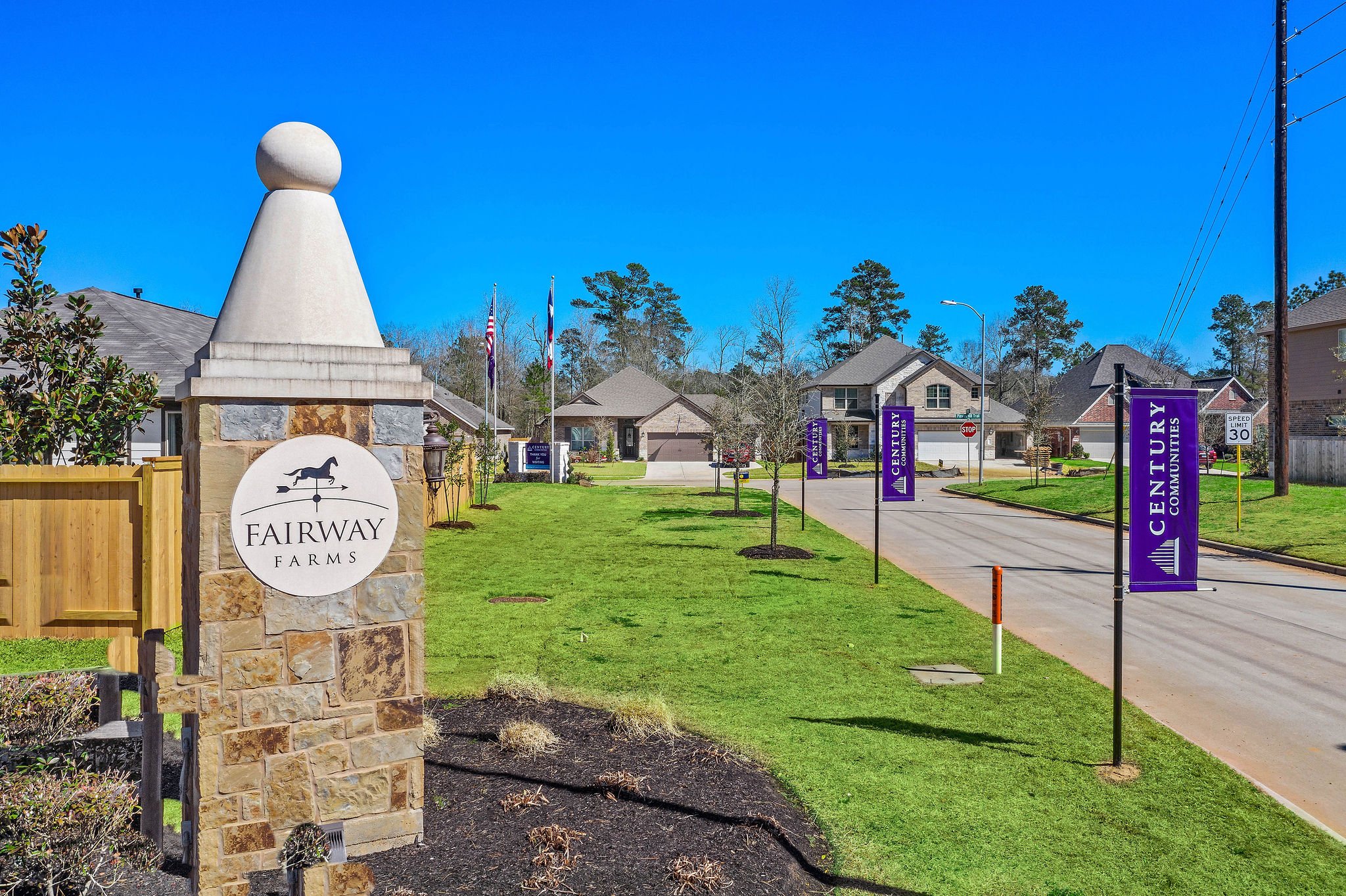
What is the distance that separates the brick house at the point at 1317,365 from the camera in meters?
33.1

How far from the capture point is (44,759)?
197 inches

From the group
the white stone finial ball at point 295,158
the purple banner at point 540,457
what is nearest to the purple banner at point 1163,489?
the white stone finial ball at point 295,158

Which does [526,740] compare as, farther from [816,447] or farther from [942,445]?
[942,445]

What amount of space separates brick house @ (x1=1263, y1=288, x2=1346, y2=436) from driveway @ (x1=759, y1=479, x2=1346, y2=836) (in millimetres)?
19191

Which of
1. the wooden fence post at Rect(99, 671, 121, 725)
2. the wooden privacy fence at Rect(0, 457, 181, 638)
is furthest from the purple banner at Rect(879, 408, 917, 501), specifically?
the wooden fence post at Rect(99, 671, 121, 725)

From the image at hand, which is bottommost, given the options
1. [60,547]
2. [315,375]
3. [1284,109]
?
[60,547]

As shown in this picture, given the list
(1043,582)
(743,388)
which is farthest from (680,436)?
(1043,582)

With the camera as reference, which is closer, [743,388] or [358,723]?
[358,723]

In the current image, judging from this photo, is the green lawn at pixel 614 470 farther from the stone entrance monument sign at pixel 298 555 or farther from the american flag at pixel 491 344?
the stone entrance monument sign at pixel 298 555

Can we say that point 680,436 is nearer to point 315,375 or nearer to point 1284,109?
point 1284,109

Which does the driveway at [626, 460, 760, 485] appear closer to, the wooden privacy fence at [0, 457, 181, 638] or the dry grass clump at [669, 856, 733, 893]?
the wooden privacy fence at [0, 457, 181, 638]

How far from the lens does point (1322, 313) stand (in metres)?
34.4

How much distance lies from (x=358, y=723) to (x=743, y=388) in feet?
71.8

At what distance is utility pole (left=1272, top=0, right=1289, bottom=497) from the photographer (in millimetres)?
22797
